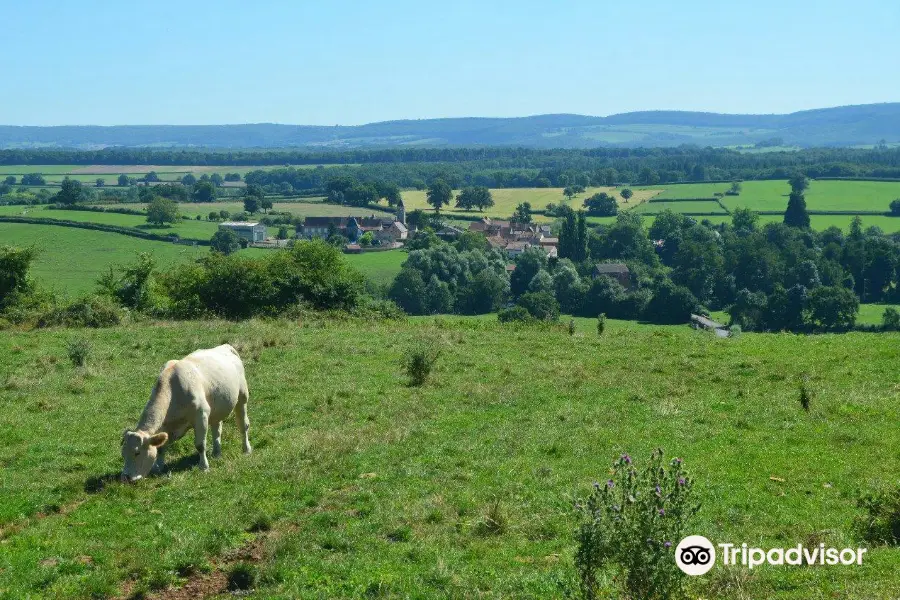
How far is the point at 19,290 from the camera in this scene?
130ft

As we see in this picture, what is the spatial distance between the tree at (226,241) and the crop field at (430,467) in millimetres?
72676

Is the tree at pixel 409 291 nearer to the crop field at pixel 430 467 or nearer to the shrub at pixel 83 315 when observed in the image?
the shrub at pixel 83 315

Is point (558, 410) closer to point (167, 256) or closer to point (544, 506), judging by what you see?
point (544, 506)

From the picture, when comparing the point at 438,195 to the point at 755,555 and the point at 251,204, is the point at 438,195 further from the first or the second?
the point at 755,555

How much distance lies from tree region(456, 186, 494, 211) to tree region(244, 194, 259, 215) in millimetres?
44600

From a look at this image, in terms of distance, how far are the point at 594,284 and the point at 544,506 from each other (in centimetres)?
8448

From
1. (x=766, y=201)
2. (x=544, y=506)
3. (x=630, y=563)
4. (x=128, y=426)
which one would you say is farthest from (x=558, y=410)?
(x=766, y=201)

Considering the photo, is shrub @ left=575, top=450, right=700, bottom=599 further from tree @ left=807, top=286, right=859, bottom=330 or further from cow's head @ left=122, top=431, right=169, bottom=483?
tree @ left=807, top=286, right=859, bottom=330

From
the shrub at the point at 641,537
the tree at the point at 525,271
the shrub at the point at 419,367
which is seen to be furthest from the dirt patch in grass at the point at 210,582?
the tree at the point at 525,271

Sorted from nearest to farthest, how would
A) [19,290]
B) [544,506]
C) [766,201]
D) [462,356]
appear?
[544,506] < [462,356] < [19,290] < [766,201]

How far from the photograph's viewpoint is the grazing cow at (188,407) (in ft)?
46.8

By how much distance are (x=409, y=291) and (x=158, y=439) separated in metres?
77.8

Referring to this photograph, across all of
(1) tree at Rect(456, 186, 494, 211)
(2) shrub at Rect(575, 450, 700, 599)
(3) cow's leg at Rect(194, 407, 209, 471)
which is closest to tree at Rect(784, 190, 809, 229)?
(1) tree at Rect(456, 186, 494, 211)

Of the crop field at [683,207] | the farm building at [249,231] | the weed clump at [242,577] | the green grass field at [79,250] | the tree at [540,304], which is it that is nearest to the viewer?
the weed clump at [242,577]
